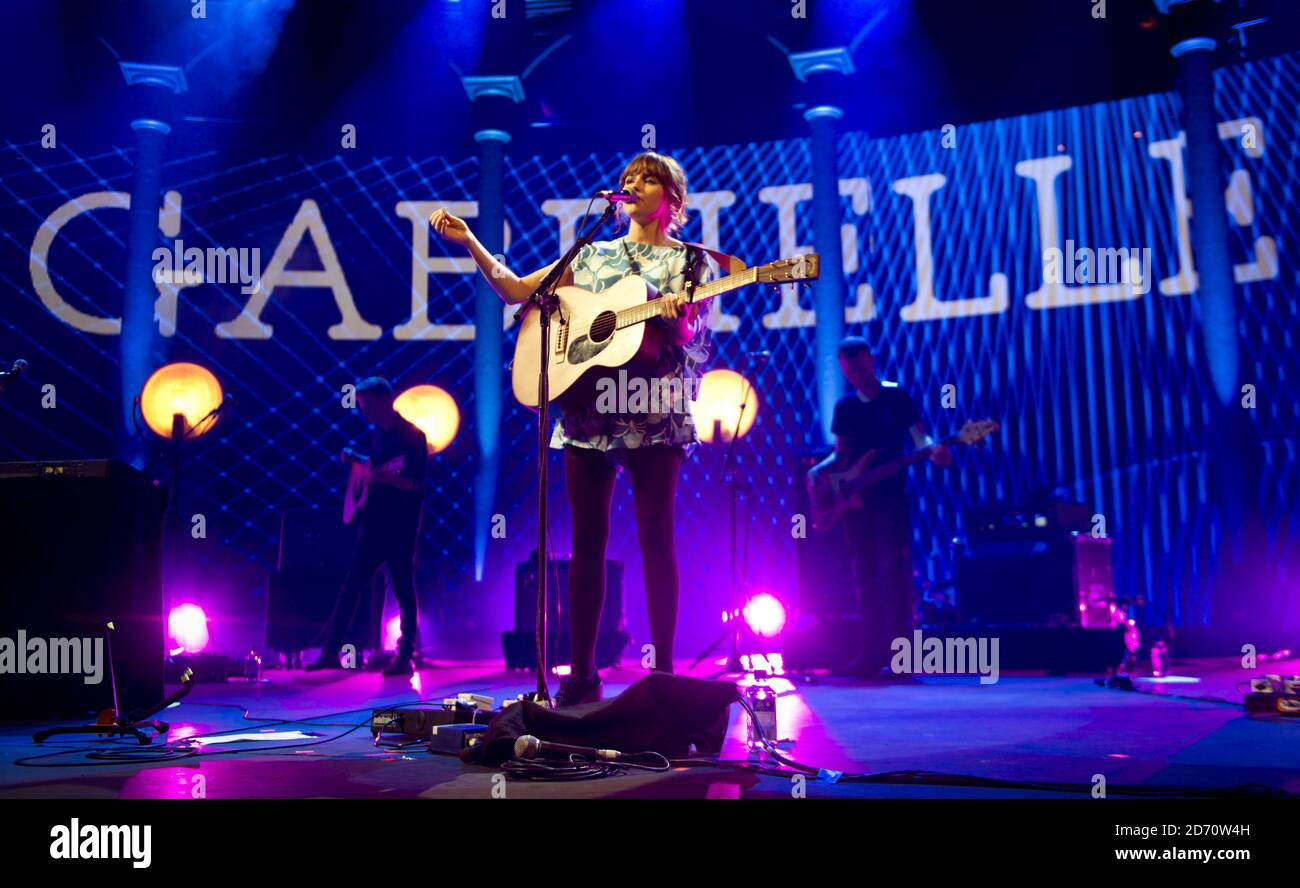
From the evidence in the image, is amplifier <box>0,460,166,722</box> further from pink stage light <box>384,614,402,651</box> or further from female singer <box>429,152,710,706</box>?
pink stage light <box>384,614,402,651</box>

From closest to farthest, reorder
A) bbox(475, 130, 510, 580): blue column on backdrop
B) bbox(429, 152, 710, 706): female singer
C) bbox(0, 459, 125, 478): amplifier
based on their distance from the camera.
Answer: bbox(429, 152, 710, 706): female singer → bbox(0, 459, 125, 478): amplifier → bbox(475, 130, 510, 580): blue column on backdrop

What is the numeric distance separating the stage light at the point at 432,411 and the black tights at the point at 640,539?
5195 millimetres

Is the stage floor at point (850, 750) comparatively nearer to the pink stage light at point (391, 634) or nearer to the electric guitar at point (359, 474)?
the electric guitar at point (359, 474)

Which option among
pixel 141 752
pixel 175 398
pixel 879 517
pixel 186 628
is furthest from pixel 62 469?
pixel 879 517

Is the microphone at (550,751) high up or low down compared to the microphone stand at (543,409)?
down

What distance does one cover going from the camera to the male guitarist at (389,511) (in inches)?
255

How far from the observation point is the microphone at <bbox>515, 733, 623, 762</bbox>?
8.18 ft

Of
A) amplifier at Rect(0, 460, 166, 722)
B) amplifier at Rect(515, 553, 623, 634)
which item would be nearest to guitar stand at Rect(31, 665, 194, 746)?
amplifier at Rect(0, 460, 166, 722)

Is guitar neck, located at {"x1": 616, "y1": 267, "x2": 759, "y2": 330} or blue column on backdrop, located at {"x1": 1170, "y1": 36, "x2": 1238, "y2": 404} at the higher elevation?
blue column on backdrop, located at {"x1": 1170, "y1": 36, "x2": 1238, "y2": 404}

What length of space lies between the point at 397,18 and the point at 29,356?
393 centimetres

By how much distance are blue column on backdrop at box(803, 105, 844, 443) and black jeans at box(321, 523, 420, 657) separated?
339 cm

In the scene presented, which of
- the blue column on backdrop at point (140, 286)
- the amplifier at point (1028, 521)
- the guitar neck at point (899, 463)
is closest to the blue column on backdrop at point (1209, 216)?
the amplifier at point (1028, 521)

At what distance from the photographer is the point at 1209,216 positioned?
7535mm
